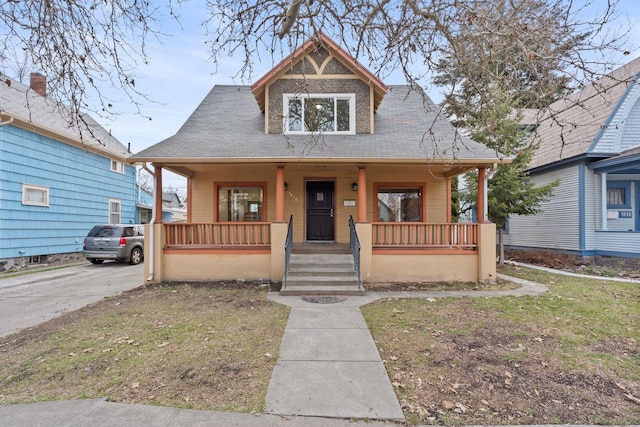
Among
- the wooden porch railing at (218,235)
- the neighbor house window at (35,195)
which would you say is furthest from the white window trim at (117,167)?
the wooden porch railing at (218,235)

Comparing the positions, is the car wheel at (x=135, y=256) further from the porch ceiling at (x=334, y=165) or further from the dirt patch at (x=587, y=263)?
the dirt patch at (x=587, y=263)

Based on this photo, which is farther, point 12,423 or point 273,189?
point 273,189

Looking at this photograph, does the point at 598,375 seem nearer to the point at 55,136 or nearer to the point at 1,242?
the point at 1,242

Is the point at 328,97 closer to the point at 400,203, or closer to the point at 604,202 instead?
the point at 400,203

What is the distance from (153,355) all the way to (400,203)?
8393 mm

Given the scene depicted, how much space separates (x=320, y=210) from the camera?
405 inches

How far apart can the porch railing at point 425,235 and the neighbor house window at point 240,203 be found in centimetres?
402

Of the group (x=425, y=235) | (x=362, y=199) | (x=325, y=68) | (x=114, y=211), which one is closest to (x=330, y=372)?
(x=362, y=199)

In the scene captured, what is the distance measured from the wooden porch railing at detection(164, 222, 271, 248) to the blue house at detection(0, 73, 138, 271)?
13.6 ft

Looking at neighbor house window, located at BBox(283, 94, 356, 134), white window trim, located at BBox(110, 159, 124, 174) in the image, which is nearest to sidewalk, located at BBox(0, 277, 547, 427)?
neighbor house window, located at BBox(283, 94, 356, 134)

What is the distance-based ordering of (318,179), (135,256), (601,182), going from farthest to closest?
(135,256)
(601,182)
(318,179)

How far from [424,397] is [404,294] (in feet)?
13.5

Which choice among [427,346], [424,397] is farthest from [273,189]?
[424,397]

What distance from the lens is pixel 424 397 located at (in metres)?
3.03
